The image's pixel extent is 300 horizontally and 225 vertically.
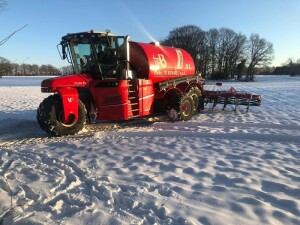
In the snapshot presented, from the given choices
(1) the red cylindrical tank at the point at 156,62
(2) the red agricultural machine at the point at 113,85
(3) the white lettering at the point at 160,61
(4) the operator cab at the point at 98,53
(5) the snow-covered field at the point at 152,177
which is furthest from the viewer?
(3) the white lettering at the point at 160,61

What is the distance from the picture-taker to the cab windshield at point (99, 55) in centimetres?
973

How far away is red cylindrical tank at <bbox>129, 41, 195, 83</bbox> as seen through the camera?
35.8ft

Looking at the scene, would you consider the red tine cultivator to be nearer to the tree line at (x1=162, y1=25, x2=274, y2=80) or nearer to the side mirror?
the side mirror

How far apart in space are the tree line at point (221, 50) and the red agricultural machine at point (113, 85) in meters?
55.0

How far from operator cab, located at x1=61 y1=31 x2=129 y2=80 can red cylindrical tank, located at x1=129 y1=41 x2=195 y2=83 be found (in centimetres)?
83

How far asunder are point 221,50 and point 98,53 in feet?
246

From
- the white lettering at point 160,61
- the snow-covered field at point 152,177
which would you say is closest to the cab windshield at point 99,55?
the white lettering at point 160,61

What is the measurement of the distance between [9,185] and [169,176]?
2489 millimetres

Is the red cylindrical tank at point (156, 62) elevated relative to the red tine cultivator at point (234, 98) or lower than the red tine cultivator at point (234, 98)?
elevated

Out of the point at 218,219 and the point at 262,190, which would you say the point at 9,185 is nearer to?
the point at 218,219

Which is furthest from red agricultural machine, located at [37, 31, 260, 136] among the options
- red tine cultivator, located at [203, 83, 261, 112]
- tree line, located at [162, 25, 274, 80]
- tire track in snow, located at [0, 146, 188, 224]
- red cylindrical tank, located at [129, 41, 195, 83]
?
tree line, located at [162, 25, 274, 80]

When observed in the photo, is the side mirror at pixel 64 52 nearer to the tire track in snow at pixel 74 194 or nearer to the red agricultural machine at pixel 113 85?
the red agricultural machine at pixel 113 85

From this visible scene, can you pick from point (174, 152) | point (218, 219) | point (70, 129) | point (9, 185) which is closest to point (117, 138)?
point (70, 129)

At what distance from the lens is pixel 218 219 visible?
4.04 m
